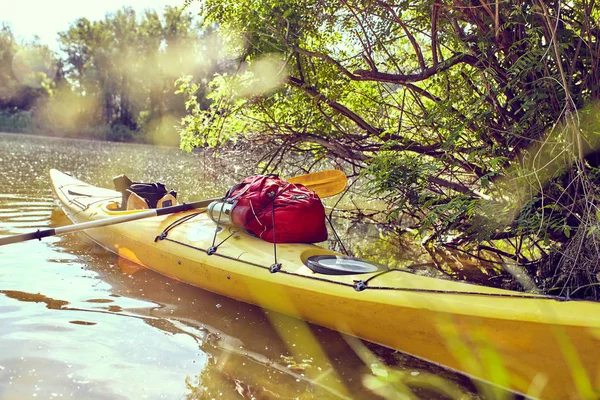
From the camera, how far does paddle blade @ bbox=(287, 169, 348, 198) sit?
4621 mm

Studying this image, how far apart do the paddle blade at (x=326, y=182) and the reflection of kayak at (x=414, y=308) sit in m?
1.00

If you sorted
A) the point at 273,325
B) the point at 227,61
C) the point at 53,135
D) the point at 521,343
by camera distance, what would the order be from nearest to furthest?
the point at 521,343 → the point at 273,325 → the point at 227,61 → the point at 53,135

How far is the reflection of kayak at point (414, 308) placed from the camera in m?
2.30

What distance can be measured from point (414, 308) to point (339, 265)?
694mm

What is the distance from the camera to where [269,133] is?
5.77 metres

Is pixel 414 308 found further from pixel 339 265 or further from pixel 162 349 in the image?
pixel 162 349

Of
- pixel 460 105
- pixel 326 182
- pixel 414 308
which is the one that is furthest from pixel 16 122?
pixel 414 308

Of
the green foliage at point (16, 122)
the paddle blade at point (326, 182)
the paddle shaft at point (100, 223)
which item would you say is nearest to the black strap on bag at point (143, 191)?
the paddle shaft at point (100, 223)

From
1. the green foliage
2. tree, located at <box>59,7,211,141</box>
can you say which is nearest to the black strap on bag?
tree, located at <box>59,7,211,141</box>

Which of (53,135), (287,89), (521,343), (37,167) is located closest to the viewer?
(521,343)

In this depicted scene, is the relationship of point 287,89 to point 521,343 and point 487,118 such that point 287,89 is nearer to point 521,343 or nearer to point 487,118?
point 487,118

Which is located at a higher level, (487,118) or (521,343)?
(487,118)

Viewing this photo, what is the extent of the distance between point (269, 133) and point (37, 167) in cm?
937

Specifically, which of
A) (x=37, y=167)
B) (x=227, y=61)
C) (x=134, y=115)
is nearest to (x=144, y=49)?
(x=134, y=115)
